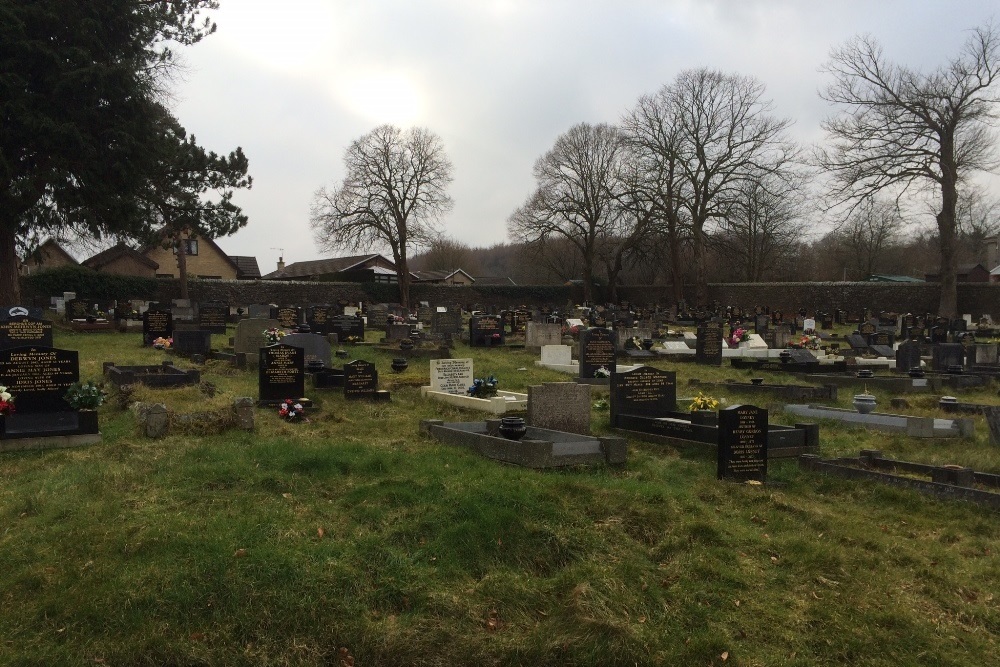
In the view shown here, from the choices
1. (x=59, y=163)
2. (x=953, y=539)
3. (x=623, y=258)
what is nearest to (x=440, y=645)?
(x=953, y=539)

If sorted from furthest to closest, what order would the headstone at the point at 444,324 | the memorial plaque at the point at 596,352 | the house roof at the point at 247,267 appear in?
the house roof at the point at 247,267 < the headstone at the point at 444,324 < the memorial plaque at the point at 596,352

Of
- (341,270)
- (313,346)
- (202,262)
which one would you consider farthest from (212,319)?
(341,270)

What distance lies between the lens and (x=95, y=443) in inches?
331

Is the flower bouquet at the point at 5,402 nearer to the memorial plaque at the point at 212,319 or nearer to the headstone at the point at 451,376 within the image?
the headstone at the point at 451,376

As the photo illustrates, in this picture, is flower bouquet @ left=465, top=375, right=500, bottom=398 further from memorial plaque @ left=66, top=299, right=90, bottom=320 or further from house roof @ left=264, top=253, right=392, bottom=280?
house roof @ left=264, top=253, right=392, bottom=280

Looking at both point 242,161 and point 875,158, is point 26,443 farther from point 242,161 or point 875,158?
point 875,158

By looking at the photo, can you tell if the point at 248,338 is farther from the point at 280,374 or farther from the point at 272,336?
the point at 280,374

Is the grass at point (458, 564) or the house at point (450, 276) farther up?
the house at point (450, 276)

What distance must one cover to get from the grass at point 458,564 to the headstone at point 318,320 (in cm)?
1437

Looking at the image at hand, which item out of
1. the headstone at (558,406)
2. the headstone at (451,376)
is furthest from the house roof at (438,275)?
the headstone at (558,406)

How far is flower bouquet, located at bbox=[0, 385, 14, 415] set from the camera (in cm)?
797

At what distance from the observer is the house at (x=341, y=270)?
57.9 m

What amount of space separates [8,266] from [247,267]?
48.4m

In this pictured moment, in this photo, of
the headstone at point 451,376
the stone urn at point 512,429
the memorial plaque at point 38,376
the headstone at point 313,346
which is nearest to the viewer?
the memorial plaque at point 38,376
